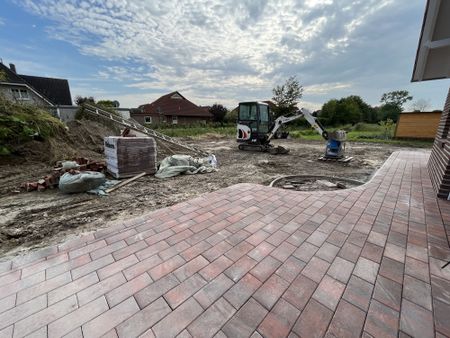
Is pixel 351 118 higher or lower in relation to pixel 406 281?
higher

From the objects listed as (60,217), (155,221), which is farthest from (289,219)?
(60,217)

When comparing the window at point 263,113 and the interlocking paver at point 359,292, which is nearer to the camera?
the interlocking paver at point 359,292

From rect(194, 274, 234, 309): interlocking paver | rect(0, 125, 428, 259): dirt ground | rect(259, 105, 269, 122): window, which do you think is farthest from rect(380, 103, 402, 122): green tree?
rect(194, 274, 234, 309): interlocking paver

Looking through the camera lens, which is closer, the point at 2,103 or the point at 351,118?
the point at 2,103

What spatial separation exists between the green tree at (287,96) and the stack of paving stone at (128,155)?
2566cm

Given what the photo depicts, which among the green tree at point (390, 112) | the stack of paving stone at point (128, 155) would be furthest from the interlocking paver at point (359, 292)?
the green tree at point (390, 112)

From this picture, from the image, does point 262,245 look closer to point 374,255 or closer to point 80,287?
point 374,255

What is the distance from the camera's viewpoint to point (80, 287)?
4.91 ft

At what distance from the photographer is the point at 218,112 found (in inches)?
1226

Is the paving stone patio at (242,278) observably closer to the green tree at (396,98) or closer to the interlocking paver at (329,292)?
the interlocking paver at (329,292)

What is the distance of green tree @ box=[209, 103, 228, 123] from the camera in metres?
31.2

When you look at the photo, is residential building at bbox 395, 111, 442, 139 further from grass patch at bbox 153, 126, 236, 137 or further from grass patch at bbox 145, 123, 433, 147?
grass patch at bbox 153, 126, 236, 137

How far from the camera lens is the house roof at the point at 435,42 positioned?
275 cm

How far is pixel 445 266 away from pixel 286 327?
1652 millimetres
